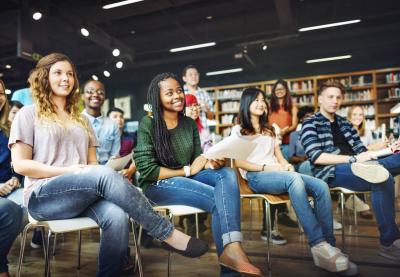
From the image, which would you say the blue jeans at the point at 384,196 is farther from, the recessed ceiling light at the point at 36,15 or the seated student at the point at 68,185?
the recessed ceiling light at the point at 36,15

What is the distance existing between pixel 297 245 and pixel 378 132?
373 centimetres

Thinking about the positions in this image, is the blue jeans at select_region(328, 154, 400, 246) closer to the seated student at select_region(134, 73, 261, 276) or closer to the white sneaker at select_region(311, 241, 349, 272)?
the white sneaker at select_region(311, 241, 349, 272)

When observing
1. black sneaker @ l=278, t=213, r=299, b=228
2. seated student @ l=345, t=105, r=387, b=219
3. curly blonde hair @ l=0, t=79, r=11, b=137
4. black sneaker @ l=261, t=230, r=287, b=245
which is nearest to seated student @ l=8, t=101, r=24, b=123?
curly blonde hair @ l=0, t=79, r=11, b=137

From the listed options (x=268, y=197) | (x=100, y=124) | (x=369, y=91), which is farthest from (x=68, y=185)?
(x=369, y=91)

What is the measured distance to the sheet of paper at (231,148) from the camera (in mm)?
1487

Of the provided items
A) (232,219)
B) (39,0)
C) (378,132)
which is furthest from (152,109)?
(39,0)

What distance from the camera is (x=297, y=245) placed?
2398 mm

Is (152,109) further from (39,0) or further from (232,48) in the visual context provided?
(232,48)

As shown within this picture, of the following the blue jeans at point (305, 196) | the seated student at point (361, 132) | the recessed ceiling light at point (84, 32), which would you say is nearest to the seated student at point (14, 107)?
the blue jeans at point (305, 196)

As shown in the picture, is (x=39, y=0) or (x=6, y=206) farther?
(x=39, y=0)

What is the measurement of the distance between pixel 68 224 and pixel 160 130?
2.23 feet

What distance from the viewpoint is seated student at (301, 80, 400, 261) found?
1.99 meters

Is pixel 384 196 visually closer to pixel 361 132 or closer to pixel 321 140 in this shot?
pixel 321 140

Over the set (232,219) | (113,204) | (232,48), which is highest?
(232,48)
